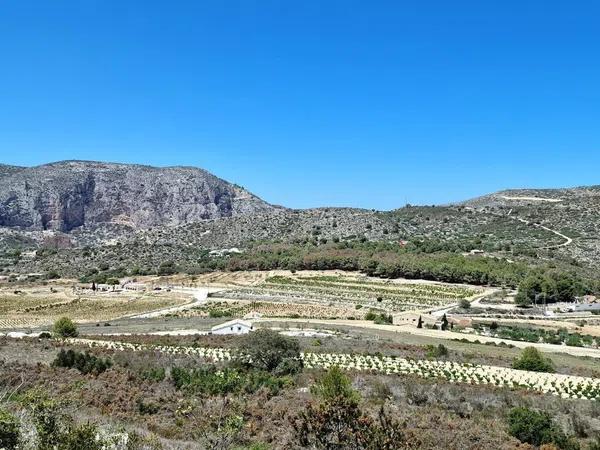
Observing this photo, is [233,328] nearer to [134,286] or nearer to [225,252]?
[134,286]

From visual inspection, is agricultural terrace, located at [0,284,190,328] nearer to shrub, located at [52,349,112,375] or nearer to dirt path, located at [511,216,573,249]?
shrub, located at [52,349,112,375]

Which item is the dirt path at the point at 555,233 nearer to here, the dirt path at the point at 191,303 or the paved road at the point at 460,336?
the paved road at the point at 460,336

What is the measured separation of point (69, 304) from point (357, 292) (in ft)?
137

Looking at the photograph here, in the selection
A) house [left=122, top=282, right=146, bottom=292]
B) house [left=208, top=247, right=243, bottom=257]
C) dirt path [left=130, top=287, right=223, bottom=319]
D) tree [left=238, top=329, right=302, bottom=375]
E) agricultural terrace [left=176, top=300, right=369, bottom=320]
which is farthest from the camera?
house [left=208, top=247, right=243, bottom=257]

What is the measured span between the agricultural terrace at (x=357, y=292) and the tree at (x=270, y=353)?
42.1 metres

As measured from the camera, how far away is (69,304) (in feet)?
260

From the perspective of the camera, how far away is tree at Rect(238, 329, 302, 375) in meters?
28.5

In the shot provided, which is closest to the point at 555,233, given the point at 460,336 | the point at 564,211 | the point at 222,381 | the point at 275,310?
the point at 564,211

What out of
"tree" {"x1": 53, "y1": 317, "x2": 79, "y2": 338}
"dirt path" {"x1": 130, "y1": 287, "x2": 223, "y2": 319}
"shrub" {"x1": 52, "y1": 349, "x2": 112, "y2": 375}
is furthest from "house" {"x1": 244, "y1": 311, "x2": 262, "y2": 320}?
"shrub" {"x1": 52, "y1": 349, "x2": 112, "y2": 375}

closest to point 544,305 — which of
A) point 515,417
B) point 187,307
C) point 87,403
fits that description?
point 187,307

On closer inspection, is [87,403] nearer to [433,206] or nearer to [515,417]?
[515,417]

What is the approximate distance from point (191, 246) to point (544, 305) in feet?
294

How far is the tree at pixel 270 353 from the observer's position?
28453mm

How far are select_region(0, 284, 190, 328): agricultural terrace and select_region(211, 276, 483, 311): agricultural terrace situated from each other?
1157cm
